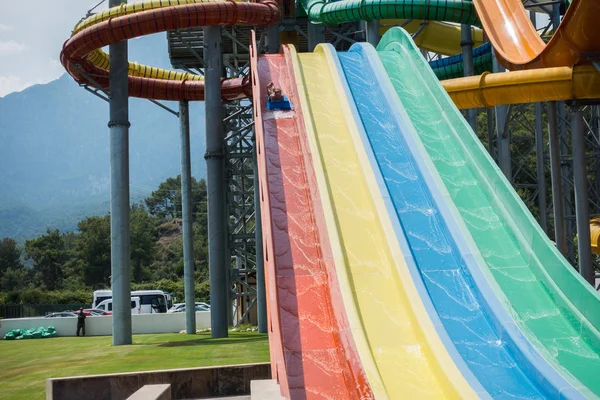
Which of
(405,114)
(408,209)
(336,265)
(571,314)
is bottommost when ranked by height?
(571,314)

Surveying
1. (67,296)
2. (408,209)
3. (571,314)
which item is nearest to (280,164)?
(408,209)

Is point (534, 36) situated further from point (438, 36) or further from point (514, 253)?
point (438, 36)

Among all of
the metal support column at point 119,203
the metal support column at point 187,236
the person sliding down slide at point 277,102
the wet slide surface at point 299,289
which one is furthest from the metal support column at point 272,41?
the wet slide surface at point 299,289

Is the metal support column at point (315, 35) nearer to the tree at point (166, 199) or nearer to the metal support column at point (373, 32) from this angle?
the metal support column at point (373, 32)

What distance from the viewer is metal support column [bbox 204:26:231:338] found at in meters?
20.6

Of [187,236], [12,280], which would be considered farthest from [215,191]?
[12,280]

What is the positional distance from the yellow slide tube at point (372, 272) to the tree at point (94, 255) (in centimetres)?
6465

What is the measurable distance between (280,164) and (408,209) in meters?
2.48

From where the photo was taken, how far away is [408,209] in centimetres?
1167

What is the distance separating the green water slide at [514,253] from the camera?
361 inches

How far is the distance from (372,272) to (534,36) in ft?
31.2

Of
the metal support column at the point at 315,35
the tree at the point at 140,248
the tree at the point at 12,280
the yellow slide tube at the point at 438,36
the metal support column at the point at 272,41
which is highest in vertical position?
the yellow slide tube at the point at 438,36

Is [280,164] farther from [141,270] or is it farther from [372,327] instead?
[141,270]

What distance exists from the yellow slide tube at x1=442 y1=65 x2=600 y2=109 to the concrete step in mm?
8156
